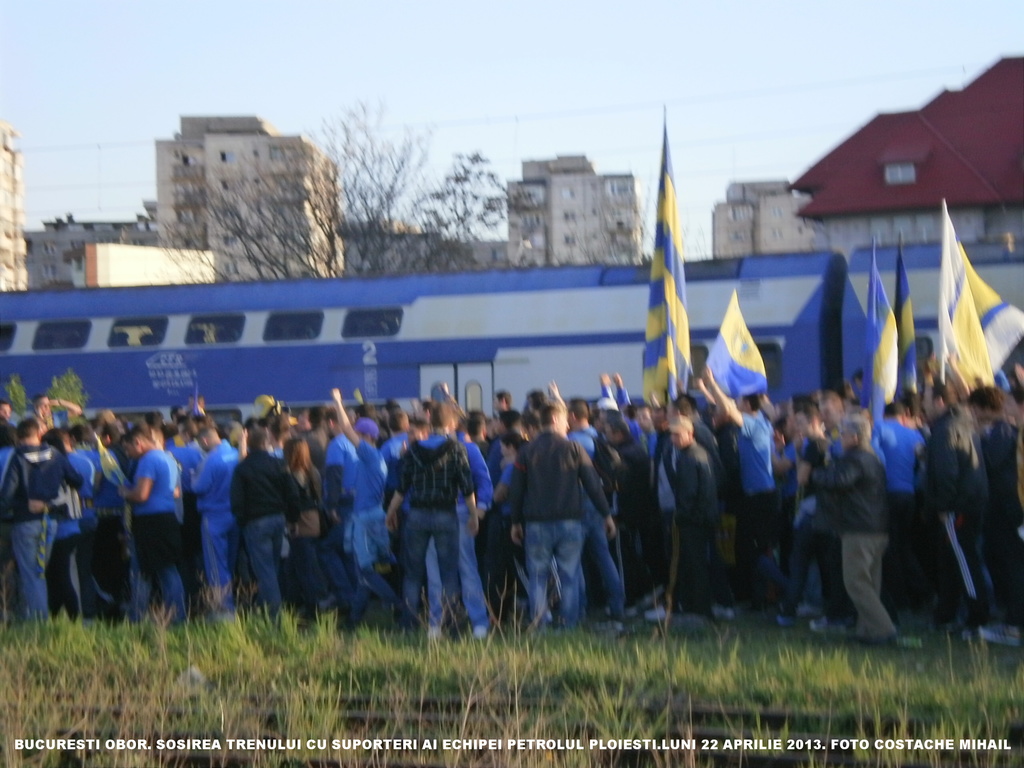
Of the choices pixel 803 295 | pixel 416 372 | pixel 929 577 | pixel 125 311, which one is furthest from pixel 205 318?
pixel 929 577

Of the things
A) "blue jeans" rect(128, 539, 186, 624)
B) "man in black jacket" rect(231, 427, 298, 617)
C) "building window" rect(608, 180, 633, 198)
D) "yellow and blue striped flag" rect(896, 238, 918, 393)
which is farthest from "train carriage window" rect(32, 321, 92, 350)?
"building window" rect(608, 180, 633, 198)

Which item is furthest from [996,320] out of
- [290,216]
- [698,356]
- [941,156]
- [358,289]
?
[941,156]

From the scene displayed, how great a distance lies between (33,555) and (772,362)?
12.6 meters

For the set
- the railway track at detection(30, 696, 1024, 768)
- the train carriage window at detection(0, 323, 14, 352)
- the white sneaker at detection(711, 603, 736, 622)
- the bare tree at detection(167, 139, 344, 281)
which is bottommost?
the white sneaker at detection(711, 603, 736, 622)

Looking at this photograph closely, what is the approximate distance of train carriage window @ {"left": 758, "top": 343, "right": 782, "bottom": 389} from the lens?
20.9m

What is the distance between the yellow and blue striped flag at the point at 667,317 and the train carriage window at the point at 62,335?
13.3 m

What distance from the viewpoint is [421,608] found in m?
11.7

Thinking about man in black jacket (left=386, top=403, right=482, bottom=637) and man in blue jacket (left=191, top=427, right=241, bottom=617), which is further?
man in blue jacket (left=191, top=427, right=241, bottom=617)

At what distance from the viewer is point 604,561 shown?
11695 mm

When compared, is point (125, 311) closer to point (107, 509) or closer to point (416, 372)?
point (416, 372)

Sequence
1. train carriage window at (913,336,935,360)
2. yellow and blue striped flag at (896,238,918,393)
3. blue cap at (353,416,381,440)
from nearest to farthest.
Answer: blue cap at (353,416,381,440), yellow and blue striped flag at (896,238,918,393), train carriage window at (913,336,935,360)

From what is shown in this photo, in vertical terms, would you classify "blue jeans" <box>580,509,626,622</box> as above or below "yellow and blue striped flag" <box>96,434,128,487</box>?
below

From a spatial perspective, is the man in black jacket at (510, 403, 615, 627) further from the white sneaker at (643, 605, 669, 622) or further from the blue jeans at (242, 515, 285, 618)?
the blue jeans at (242, 515, 285, 618)

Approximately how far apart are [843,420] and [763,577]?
2.44 metres
